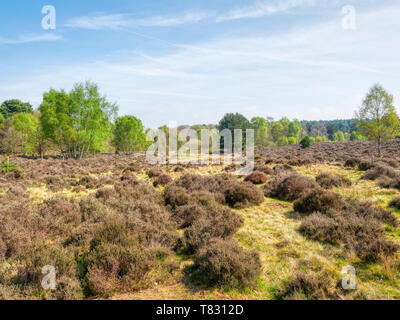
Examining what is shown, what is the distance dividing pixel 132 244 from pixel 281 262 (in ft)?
11.1

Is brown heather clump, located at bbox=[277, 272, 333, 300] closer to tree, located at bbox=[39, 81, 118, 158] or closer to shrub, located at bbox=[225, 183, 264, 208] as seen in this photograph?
shrub, located at bbox=[225, 183, 264, 208]

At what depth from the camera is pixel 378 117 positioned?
23.2m

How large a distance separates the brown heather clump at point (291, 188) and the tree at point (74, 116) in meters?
28.9

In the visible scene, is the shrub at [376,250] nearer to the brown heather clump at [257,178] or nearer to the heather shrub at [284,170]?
the brown heather clump at [257,178]

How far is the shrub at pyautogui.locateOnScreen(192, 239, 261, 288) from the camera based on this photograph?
393cm

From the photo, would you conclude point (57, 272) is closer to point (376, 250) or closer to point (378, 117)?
point (376, 250)

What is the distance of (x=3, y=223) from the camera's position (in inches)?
228

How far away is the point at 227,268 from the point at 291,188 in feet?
22.5

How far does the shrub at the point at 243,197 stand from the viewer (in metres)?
8.82

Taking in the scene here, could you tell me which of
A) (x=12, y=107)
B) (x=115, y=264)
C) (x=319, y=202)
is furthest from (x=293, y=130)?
(x=12, y=107)

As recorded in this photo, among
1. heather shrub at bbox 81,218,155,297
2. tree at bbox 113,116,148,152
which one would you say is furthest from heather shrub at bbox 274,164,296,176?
tree at bbox 113,116,148,152
